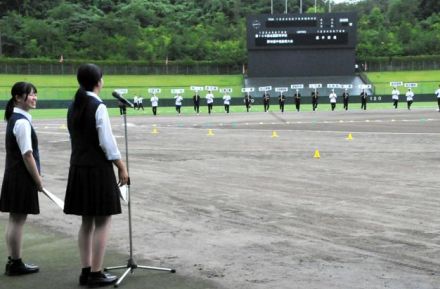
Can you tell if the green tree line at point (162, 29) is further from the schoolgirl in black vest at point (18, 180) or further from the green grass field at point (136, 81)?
the schoolgirl in black vest at point (18, 180)

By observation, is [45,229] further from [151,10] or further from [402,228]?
[151,10]

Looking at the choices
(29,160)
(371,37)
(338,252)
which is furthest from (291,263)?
(371,37)

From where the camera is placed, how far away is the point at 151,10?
133 meters

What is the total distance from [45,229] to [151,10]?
128m

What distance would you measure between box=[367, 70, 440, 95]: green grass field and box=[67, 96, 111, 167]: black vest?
69.2m

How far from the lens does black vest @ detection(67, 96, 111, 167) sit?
598 cm

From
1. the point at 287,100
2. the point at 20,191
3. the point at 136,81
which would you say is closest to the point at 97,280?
the point at 20,191

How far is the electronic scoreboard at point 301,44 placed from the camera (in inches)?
2643

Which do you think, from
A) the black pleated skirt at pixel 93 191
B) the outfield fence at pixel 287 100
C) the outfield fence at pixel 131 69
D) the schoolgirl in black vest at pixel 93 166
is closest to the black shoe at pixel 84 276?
the schoolgirl in black vest at pixel 93 166

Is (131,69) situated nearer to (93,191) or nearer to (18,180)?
(18,180)

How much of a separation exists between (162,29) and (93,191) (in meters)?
114

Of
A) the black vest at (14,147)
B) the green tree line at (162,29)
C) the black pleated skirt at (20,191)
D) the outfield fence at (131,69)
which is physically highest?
the green tree line at (162,29)

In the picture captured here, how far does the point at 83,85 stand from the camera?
6.11m

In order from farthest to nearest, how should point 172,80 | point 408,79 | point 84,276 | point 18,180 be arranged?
point 172,80 → point 408,79 → point 18,180 → point 84,276
